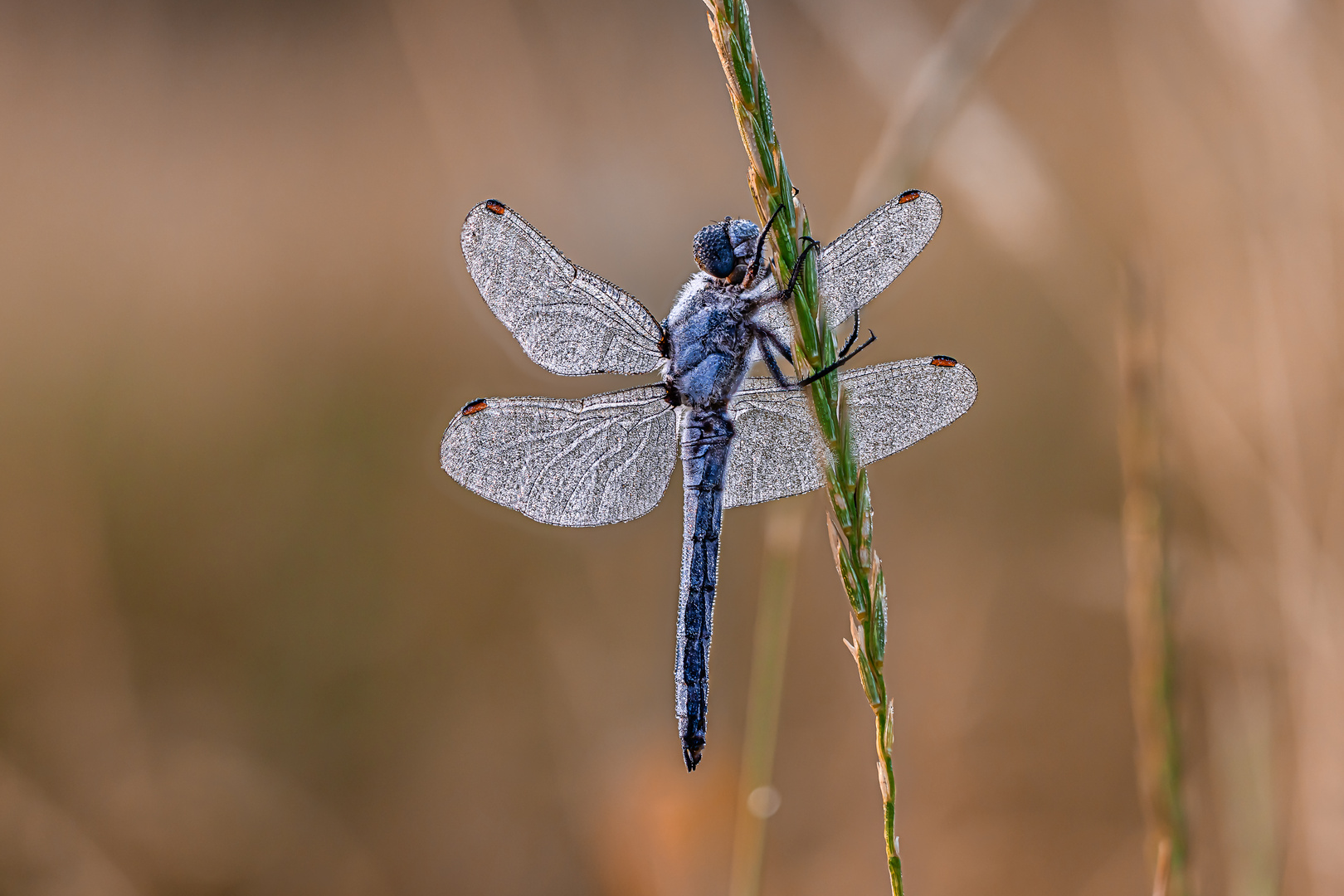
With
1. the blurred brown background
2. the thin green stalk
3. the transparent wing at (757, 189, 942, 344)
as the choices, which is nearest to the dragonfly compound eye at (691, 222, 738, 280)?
the transparent wing at (757, 189, 942, 344)

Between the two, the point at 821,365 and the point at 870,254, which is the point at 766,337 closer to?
the point at 870,254

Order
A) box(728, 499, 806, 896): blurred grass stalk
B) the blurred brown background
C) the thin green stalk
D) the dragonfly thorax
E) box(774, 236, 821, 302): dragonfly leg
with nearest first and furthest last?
the thin green stalk → box(774, 236, 821, 302): dragonfly leg → box(728, 499, 806, 896): blurred grass stalk → the dragonfly thorax → the blurred brown background

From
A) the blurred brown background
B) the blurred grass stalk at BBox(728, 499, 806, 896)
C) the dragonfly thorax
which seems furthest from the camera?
the blurred brown background
